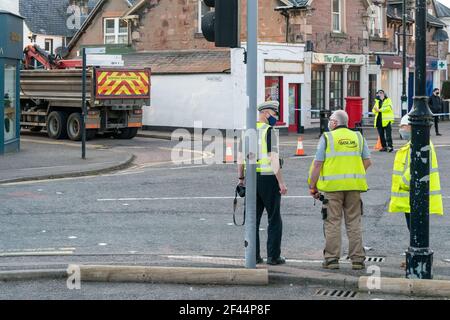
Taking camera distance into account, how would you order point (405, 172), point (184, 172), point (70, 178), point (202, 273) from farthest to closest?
point (184, 172) → point (70, 178) → point (405, 172) → point (202, 273)

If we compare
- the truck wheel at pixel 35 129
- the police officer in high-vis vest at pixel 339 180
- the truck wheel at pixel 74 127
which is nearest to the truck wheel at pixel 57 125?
the truck wheel at pixel 74 127

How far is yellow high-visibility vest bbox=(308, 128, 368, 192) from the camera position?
9.09m

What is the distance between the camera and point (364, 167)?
9.28 m

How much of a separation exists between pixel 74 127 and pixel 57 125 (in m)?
0.88

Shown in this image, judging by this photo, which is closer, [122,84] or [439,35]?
[122,84]

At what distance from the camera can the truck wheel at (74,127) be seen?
→ 27156 millimetres

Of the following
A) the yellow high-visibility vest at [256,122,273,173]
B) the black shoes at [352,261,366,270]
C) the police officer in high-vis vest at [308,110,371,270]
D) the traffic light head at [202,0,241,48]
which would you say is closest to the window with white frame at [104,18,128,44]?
the yellow high-visibility vest at [256,122,273,173]

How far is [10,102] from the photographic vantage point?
23.3 metres

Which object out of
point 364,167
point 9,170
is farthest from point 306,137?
point 364,167

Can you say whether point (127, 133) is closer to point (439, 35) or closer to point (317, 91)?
point (317, 91)

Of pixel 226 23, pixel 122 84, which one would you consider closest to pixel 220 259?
pixel 226 23

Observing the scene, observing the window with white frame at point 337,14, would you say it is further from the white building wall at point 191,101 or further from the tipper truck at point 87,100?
the tipper truck at point 87,100
